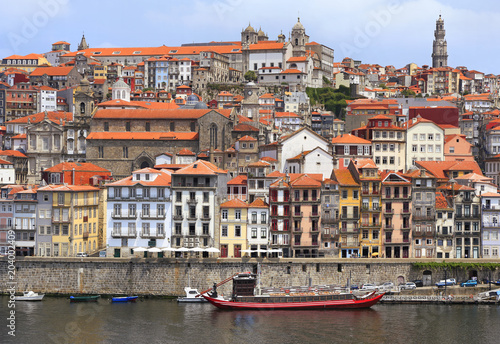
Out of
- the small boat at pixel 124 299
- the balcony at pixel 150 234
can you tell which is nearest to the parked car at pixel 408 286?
the balcony at pixel 150 234

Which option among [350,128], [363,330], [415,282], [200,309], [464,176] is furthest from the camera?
[350,128]

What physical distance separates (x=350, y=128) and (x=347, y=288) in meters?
56.1

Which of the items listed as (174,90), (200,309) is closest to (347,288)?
(200,309)

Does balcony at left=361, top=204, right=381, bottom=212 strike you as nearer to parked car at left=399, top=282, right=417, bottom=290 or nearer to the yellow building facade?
parked car at left=399, top=282, right=417, bottom=290

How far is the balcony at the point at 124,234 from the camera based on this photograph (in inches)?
3054

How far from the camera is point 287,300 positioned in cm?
6981

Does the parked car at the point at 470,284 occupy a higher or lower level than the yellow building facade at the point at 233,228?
lower

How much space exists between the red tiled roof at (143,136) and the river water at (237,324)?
4063 cm

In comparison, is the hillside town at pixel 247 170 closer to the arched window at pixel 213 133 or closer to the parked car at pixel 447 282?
the arched window at pixel 213 133

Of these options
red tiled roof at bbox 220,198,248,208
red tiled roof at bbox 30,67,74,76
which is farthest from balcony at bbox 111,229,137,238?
red tiled roof at bbox 30,67,74,76

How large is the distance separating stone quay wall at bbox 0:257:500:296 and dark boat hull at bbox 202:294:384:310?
145 inches

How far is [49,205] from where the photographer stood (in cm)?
7819

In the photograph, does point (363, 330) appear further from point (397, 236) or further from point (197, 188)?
point (197, 188)

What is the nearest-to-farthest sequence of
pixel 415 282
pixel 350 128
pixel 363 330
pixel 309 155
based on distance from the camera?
pixel 363 330 → pixel 415 282 → pixel 309 155 → pixel 350 128
